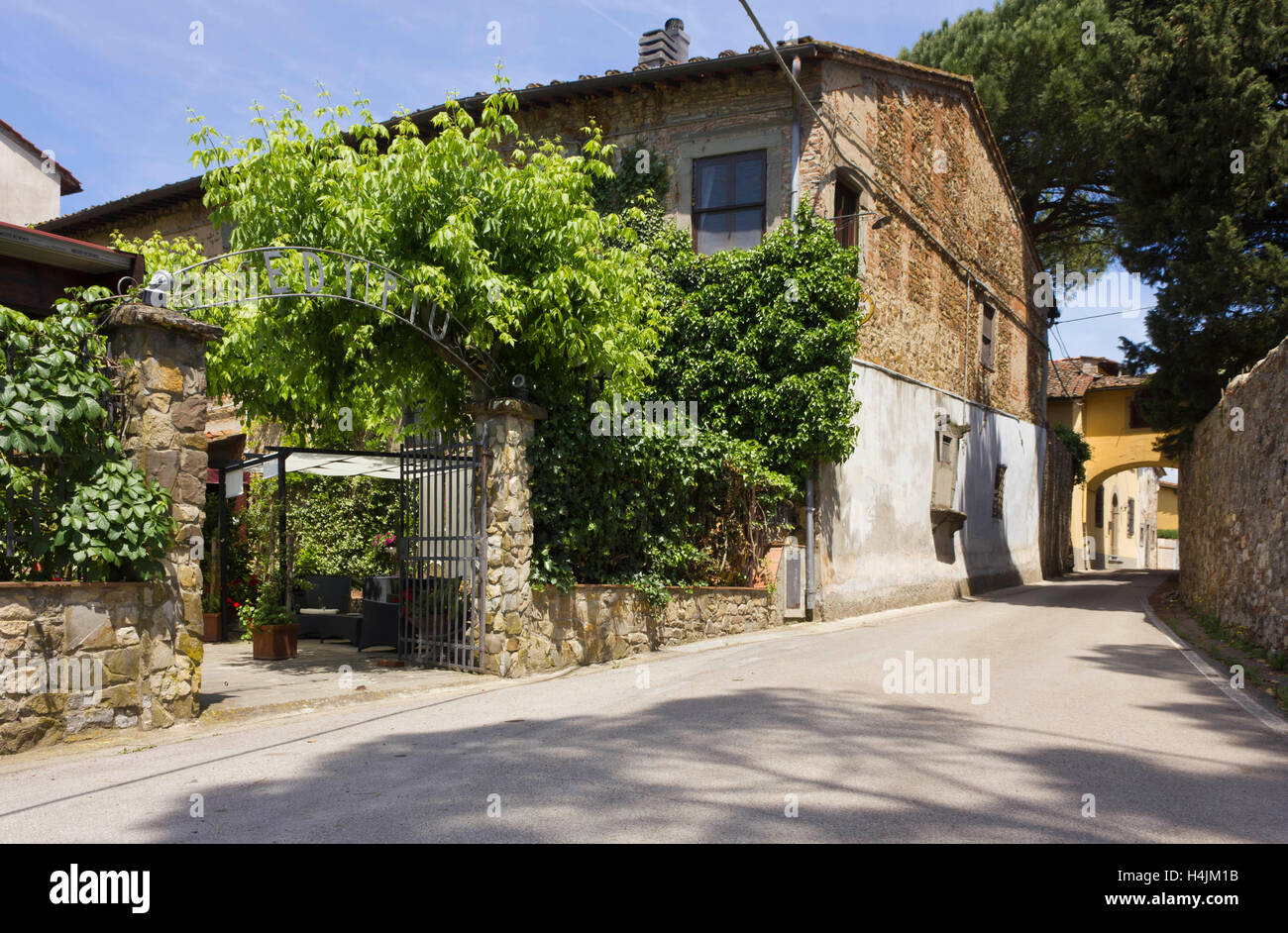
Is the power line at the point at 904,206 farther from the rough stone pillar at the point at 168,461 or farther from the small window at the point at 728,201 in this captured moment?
the rough stone pillar at the point at 168,461

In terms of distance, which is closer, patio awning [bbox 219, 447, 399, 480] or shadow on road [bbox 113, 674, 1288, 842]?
shadow on road [bbox 113, 674, 1288, 842]

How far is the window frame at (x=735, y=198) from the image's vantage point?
51.2 feet

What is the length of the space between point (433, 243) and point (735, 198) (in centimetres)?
839

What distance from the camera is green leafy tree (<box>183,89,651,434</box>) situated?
8.88 metres

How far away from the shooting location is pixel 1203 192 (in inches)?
663

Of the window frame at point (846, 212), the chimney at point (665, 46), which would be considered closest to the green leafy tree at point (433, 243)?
the window frame at point (846, 212)

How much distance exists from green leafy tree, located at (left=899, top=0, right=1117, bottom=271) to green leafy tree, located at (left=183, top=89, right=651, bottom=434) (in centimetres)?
1840

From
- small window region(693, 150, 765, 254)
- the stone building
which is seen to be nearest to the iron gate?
the stone building

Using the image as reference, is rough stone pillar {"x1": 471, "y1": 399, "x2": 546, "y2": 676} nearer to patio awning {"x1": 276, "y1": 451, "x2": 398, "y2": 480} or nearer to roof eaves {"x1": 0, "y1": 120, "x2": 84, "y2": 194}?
patio awning {"x1": 276, "y1": 451, "x2": 398, "y2": 480}

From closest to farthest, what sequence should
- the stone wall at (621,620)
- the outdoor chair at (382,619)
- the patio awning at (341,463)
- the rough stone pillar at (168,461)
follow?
the rough stone pillar at (168,461), the stone wall at (621,620), the outdoor chair at (382,619), the patio awning at (341,463)

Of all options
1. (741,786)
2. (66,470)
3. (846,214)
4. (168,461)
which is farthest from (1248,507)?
(66,470)

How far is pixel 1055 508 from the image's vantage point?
30.4 metres

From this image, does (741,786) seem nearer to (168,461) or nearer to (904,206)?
(168,461)
